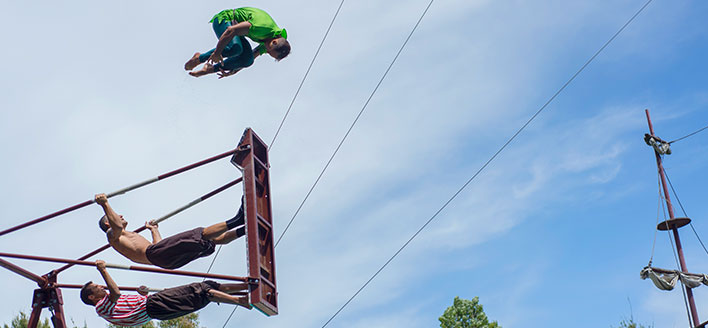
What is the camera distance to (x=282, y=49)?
1031 centimetres

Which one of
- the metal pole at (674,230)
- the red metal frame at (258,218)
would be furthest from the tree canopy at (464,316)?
the red metal frame at (258,218)

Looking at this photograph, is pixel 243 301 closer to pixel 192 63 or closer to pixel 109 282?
pixel 109 282

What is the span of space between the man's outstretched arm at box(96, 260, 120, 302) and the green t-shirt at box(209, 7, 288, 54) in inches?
124

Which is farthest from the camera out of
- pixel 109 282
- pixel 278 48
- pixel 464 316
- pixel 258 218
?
pixel 464 316

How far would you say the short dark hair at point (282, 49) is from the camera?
1029 centimetres

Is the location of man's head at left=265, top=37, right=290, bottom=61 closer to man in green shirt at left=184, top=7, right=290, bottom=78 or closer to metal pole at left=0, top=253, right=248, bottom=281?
man in green shirt at left=184, top=7, right=290, bottom=78

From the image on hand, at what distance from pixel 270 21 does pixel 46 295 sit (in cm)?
401

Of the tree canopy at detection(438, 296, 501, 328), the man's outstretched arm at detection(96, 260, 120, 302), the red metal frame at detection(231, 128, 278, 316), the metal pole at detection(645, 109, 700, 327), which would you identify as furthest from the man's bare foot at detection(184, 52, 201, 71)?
the metal pole at detection(645, 109, 700, 327)

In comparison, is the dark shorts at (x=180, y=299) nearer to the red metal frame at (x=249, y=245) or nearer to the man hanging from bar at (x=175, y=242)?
the red metal frame at (x=249, y=245)

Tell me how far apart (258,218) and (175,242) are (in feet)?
3.12

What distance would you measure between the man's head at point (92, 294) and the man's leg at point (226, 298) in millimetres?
1235

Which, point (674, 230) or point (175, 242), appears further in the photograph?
point (674, 230)

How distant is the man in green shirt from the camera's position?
10.1m

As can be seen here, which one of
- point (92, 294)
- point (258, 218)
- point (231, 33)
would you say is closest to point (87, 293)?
point (92, 294)
